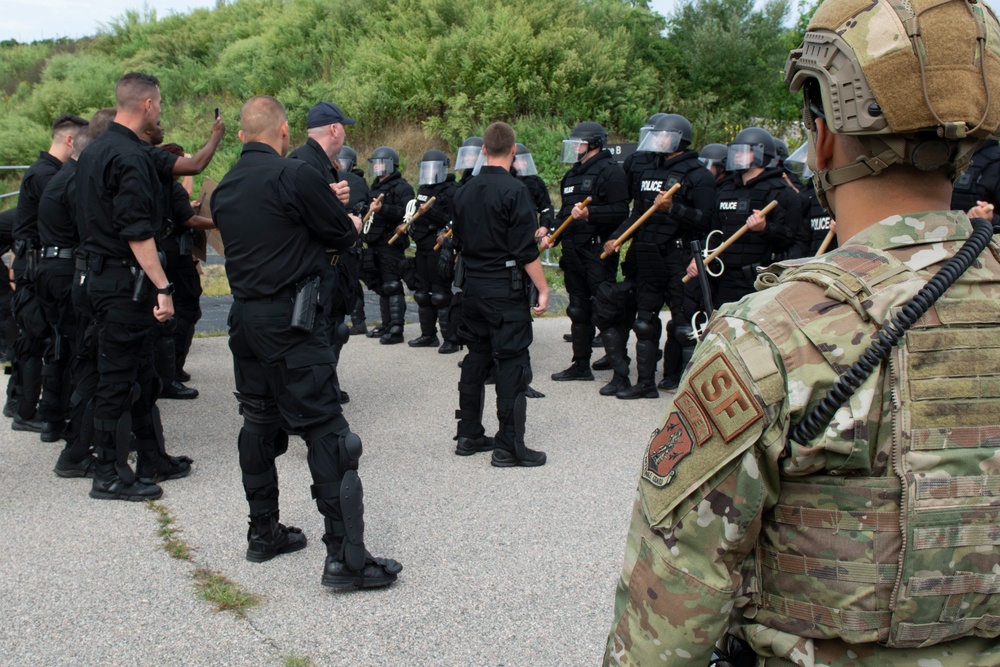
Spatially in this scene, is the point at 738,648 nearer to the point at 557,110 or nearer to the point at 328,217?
the point at 328,217

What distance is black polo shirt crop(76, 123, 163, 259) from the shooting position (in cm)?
498

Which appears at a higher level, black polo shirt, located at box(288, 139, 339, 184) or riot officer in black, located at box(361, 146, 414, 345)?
black polo shirt, located at box(288, 139, 339, 184)

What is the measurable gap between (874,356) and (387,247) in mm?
9222

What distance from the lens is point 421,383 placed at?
8.16 meters

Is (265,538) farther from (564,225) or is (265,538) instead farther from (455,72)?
(455,72)

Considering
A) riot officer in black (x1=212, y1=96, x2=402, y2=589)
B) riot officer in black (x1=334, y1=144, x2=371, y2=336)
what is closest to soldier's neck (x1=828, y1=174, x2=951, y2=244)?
riot officer in black (x1=212, y1=96, x2=402, y2=589)

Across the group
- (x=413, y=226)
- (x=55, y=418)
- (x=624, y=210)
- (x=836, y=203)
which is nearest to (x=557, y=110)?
(x=413, y=226)

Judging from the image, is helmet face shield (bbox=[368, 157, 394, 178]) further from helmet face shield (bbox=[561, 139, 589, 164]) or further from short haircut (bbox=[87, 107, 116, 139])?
short haircut (bbox=[87, 107, 116, 139])

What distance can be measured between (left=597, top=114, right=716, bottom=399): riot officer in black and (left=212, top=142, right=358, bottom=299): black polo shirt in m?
3.97

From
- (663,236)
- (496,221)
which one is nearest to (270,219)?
(496,221)

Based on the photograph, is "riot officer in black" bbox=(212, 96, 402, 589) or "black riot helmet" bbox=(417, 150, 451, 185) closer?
"riot officer in black" bbox=(212, 96, 402, 589)

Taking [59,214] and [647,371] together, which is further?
[647,371]

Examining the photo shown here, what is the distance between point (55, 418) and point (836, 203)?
6.22 metres

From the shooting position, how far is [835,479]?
1354 millimetres
